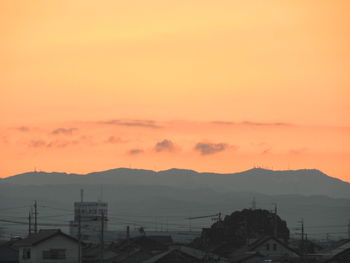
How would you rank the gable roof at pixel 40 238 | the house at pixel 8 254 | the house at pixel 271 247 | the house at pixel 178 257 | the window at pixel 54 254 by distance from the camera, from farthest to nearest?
the house at pixel 271 247, the house at pixel 8 254, the window at pixel 54 254, the house at pixel 178 257, the gable roof at pixel 40 238

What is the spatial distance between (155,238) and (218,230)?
1031 centimetres

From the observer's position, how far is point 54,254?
85188 mm

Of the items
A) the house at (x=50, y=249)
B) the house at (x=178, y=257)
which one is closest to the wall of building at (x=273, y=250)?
the house at (x=178, y=257)

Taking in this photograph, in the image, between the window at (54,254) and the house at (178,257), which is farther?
the window at (54,254)

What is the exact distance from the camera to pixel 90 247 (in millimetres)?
108562

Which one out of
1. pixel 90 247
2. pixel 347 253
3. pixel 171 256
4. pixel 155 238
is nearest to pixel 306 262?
pixel 347 253

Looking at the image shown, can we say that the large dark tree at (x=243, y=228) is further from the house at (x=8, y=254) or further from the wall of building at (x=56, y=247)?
the wall of building at (x=56, y=247)

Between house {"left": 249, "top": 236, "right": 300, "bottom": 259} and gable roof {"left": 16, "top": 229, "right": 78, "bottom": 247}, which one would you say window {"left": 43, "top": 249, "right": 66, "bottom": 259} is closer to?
gable roof {"left": 16, "top": 229, "right": 78, "bottom": 247}

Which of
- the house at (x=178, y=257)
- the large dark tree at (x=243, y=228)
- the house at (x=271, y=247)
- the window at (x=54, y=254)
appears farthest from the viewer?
the large dark tree at (x=243, y=228)

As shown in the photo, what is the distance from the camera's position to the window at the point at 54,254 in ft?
279

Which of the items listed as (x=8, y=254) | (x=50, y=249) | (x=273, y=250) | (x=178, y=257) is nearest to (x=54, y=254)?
(x=50, y=249)

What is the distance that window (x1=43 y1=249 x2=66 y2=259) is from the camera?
85.0 meters

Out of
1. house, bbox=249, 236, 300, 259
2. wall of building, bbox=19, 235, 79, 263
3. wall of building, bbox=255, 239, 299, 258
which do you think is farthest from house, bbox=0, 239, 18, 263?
wall of building, bbox=255, 239, 299, 258

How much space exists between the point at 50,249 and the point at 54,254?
1.78 feet
